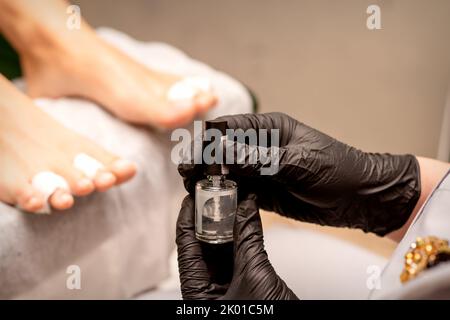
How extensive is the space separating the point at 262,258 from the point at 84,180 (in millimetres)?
383

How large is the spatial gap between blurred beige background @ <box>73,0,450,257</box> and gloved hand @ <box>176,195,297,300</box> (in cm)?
21

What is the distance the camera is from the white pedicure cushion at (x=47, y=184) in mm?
826

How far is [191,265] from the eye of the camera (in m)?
0.66

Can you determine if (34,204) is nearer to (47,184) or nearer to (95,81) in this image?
(47,184)

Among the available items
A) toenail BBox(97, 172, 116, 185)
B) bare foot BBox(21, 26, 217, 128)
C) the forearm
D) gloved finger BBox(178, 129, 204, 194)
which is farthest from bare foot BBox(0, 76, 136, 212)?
the forearm

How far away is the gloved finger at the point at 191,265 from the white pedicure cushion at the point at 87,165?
0.94 feet

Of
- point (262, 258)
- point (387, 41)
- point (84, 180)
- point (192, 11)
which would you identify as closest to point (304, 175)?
point (262, 258)

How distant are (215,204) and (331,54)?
2.35ft

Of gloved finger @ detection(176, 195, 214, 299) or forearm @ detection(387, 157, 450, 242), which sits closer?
gloved finger @ detection(176, 195, 214, 299)

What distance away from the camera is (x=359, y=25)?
3.80 ft

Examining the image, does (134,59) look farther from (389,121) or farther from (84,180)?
(389,121)

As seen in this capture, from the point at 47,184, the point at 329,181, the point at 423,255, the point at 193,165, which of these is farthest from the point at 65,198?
the point at 423,255

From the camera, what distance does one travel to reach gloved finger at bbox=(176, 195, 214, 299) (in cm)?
66

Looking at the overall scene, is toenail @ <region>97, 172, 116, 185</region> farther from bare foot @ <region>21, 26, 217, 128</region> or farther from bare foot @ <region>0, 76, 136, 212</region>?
bare foot @ <region>21, 26, 217, 128</region>
